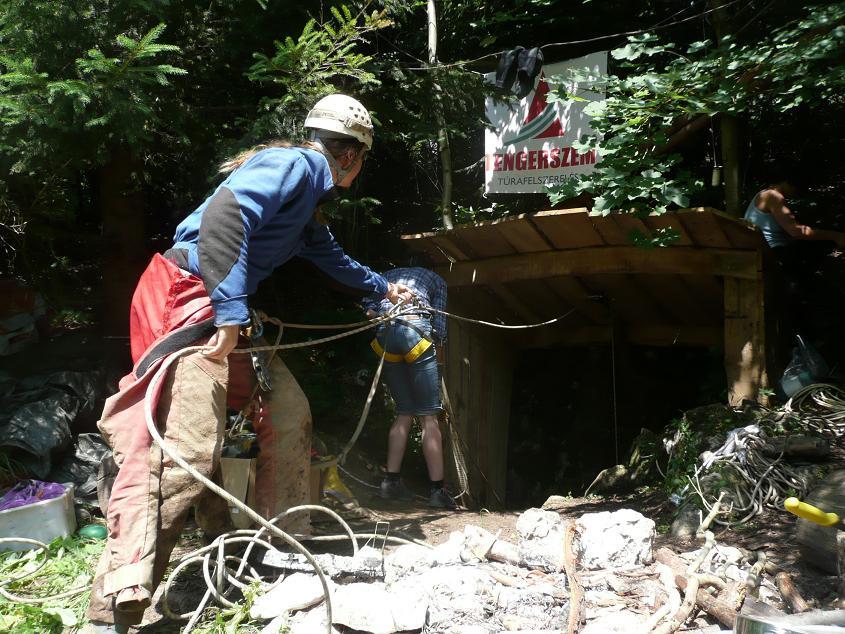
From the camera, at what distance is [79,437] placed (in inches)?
176

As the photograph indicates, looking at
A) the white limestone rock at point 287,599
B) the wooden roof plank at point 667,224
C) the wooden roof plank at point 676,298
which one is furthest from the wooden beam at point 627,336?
the white limestone rock at point 287,599

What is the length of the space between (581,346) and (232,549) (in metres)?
5.15

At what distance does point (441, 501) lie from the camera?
5227 millimetres

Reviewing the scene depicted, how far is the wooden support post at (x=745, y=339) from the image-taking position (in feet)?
16.7

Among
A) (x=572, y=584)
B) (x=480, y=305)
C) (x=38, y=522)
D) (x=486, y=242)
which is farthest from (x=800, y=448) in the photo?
(x=38, y=522)

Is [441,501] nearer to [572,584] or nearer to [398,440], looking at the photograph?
[398,440]

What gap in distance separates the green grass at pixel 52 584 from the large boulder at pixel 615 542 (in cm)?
203

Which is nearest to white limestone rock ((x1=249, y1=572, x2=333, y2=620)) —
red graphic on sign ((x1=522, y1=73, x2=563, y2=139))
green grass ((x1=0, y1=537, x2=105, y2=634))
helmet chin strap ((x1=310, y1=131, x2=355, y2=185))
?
green grass ((x1=0, y1=537, x2=105, y2=634))

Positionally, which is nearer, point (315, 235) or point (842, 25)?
point (315, 235)

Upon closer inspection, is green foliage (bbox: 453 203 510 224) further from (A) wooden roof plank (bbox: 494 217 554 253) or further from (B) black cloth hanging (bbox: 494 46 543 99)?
(B) black cloth hanging (bbox: 494 46 543 99)

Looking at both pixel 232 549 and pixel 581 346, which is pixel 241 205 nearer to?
pixel 232 549

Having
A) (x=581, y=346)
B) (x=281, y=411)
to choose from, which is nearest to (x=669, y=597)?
(x=281, y=411)

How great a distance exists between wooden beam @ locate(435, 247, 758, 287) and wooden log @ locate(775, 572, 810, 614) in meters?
2.54

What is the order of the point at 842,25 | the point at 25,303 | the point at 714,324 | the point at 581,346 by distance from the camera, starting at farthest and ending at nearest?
the point at 581,346 < the point at 714,324 < the point at 25,303 < the point at 842,25
